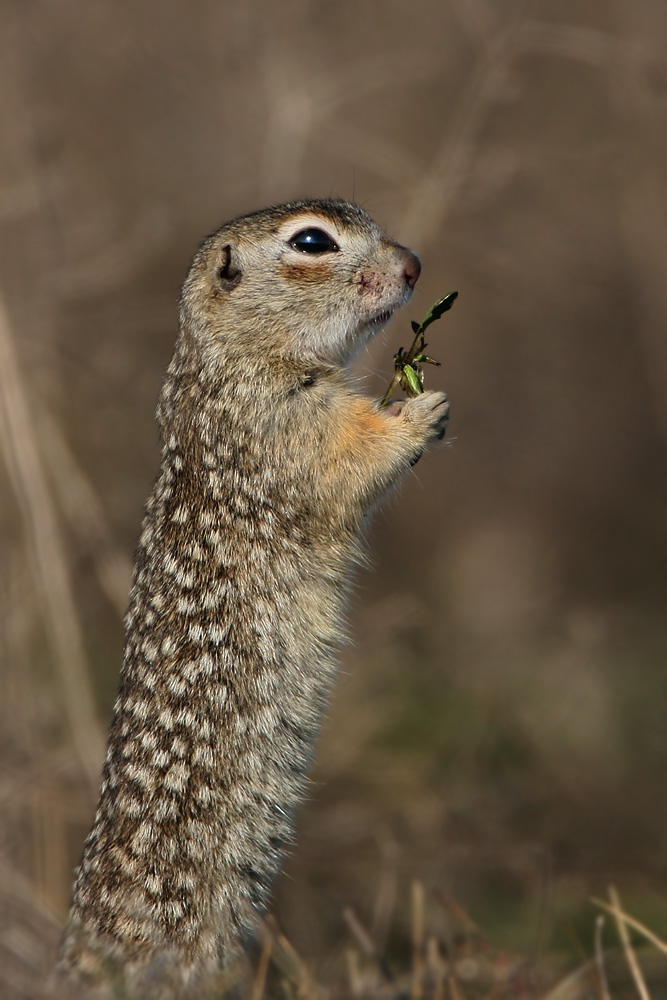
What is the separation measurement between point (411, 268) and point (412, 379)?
463 mm

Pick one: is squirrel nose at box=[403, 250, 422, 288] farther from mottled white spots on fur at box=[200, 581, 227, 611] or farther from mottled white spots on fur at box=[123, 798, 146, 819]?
mottled white spots on fur at box=[123, 798, 146, 819]

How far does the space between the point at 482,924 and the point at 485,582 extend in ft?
13.2

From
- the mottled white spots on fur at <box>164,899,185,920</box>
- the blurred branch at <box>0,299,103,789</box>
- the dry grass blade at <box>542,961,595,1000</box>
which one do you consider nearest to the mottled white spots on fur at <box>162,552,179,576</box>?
the mottled white spots on fur at <box>164,899,185,920</box>

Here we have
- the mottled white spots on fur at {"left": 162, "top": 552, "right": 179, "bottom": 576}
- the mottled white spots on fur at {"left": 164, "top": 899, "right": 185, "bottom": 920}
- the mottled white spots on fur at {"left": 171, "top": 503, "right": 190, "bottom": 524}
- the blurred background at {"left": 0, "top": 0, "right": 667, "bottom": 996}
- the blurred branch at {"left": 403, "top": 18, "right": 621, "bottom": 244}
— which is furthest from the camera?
the blurred background at {"left": 0, "top": 0, "right": 667, "bottom": 996}

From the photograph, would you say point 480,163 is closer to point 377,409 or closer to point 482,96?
point 482,96

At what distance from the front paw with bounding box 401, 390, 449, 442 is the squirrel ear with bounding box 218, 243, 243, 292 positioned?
86 centimetres

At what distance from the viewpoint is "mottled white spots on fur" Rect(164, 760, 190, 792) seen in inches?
161

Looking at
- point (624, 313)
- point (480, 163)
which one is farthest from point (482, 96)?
Answer: point (624, 313)

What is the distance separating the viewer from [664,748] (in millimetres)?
8938

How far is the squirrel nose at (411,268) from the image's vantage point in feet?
15.4

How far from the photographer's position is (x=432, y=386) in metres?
10.5

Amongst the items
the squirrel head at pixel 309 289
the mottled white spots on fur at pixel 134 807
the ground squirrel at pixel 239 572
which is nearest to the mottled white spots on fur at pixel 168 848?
the ground squirrel at pixel 239 572

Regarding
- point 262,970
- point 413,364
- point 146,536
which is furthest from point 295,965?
point 413,364

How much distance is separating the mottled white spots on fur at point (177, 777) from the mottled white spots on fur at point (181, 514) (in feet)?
2.72
